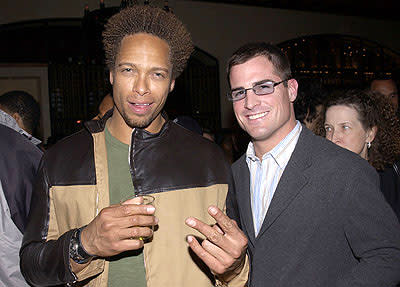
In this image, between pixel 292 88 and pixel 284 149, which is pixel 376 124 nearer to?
pixel 292 88

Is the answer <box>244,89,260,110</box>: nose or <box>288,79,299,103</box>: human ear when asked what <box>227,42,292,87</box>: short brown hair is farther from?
<box>244,89,260,110</box>: nose

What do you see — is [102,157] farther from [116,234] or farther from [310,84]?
[310,84]

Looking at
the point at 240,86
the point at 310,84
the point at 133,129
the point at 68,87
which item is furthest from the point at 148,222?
the point at 68,87

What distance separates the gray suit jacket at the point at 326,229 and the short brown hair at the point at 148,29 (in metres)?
0.77

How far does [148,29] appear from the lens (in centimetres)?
178

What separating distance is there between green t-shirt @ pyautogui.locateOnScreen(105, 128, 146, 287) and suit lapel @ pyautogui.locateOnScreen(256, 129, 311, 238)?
571mm

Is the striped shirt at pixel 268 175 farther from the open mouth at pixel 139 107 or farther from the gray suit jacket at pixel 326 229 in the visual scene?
the open mouth at pixel 139 107

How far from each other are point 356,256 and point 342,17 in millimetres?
9420

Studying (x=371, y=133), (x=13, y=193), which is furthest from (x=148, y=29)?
(x=371, y=133)

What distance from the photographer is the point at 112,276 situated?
1.60 metres

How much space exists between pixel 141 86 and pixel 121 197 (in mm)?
501

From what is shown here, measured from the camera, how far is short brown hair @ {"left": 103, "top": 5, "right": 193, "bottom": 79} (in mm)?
1789

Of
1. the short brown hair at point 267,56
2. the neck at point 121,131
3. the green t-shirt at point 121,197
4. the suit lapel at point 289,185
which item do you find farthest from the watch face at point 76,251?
the short brown hair at point 267,56

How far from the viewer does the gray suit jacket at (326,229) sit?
1.54m
